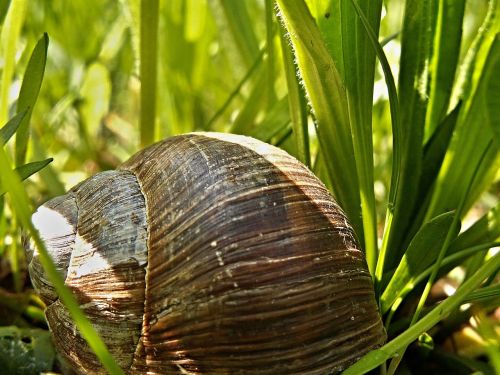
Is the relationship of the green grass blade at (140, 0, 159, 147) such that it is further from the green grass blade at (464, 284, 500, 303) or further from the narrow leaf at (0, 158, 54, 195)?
the green grass blade at (464, 284, 500, 303)

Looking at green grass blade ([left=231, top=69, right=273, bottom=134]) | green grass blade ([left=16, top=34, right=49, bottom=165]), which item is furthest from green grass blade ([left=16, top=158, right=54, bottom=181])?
green grass blade ([left=231, top=69, right=273, bottom=134])

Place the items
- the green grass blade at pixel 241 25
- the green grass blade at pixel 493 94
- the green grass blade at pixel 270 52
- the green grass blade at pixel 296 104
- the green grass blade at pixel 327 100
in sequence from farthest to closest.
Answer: the green grass blade at pixel 241 25
the green grass blade at pixel 270 52
the green grass blade at pixel 296 104
the green grass blade at pixel 327 100
the green grass blade at pixel 493 94

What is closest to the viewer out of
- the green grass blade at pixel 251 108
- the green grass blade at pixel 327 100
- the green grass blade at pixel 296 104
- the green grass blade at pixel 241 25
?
the green grass blade at pixel 327 100

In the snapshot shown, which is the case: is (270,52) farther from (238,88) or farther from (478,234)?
(478,234)

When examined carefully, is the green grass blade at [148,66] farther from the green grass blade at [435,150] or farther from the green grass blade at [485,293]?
the green grass blade at [485,293]

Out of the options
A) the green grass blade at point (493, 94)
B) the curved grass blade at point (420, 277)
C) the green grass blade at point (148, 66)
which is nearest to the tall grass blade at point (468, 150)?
the curved grass blade at point (420, 277)

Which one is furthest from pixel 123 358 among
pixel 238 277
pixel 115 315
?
pixel 238 277

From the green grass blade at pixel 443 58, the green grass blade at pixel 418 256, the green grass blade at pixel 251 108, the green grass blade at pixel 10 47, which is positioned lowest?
the green grass blade at pixel 418 256
